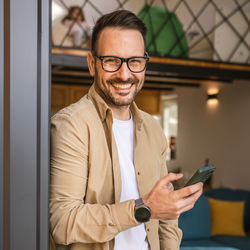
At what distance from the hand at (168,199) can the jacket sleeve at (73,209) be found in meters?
0.06

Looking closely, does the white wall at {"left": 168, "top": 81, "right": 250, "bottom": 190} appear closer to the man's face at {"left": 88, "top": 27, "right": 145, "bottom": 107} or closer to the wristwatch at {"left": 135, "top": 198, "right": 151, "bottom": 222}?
the man's face at {"left": 88, "top": 27, "right": 145, "bottom": 107}

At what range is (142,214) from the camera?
865 millimetres

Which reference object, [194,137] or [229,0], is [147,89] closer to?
[194,137]

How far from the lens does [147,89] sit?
6.14 meters

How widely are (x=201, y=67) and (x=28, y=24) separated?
10.4ft

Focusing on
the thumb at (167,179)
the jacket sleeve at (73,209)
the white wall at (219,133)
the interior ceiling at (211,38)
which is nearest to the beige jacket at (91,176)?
the jacket sleeve at (73,209)

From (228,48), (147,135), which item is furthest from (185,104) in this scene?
(147,135)

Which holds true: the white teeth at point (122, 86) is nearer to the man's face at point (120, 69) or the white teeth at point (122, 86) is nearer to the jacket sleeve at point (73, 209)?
the man's face at point (120, 69)

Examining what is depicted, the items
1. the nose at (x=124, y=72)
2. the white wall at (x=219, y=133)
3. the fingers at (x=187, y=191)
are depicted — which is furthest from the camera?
the white wall at (x=219, y=133)

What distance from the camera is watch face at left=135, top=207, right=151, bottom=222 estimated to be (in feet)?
2.81

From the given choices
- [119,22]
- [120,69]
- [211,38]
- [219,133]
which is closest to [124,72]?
[120,69]

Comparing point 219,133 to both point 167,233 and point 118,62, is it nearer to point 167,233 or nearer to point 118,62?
point 167,233

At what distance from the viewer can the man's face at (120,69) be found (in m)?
0.99

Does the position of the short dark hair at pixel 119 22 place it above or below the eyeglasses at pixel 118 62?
above
